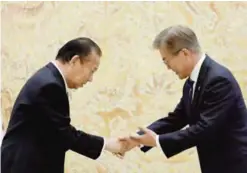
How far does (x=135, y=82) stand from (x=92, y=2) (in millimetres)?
594

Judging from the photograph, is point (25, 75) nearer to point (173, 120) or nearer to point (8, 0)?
point (8, 0)

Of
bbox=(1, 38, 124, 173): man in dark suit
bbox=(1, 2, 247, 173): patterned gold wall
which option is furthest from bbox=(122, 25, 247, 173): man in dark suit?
bbox=(1, 2, 247, 173): patterned gold wall

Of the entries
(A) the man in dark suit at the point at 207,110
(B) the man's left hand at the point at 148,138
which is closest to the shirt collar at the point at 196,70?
(A) the man in dark suit at the point at 207,110

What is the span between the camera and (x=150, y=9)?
11.5 ft

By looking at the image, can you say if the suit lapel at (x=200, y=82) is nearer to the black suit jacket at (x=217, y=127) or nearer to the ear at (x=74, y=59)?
the black suit jacket at (x=217, y=127)

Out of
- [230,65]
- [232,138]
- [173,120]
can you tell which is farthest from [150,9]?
[232,138]

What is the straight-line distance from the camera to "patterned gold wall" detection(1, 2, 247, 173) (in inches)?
139

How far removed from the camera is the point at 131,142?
2.93 metres

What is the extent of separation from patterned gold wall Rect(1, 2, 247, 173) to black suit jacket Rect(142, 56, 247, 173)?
106 centimetres

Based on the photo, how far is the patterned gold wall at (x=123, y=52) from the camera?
3.52 metres

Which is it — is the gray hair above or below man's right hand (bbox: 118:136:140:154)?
above

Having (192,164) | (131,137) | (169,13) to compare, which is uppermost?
(169,13)

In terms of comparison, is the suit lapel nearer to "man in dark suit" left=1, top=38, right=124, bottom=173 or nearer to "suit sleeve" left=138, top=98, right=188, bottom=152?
"suit sleeve" left=138, top=98, right=188, bottom=152

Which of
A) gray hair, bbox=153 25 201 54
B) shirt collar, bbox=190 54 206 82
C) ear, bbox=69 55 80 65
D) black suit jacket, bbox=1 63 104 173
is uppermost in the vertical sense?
gray hair, bbox=153 25 201 54
